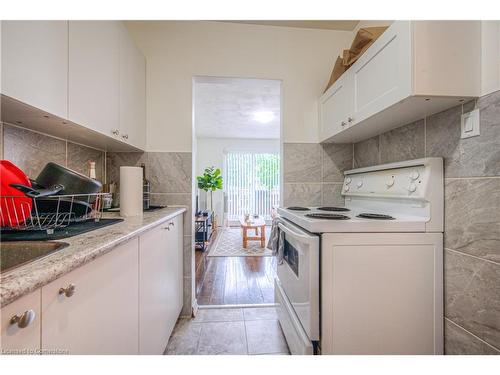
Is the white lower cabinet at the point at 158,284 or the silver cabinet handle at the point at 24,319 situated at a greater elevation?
the silver cabinet handle at the point at 24,319

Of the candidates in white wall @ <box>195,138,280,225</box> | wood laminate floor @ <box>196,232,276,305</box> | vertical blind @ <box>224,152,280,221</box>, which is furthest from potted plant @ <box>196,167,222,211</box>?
wood laminate floor @ <box>196,232,276,305</box>

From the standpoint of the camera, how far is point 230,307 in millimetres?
2045

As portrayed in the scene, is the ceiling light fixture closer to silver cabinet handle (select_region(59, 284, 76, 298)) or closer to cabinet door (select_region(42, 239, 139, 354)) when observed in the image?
cabinet door (select_region(42, 239, 139, 354))

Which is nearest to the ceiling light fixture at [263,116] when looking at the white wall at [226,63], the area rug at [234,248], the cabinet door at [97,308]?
the white wall at [226,63]

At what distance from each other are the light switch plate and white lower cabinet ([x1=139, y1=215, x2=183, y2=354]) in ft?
4.97

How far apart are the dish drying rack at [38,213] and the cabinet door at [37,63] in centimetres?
36

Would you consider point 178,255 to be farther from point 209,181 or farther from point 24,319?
point 209,181

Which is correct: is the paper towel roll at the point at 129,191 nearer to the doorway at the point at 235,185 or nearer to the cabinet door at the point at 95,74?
the cabinet door at the point at 95,74

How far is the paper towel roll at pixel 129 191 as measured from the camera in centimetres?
135

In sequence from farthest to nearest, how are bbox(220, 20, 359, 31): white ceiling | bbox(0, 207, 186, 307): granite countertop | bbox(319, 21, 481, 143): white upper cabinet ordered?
bbox(220, 20, 359, 31): white ceiling → bbox(319, 21, 481, 143): white upper cabinet → bbox(0, 207, 186, 307): granite countertop

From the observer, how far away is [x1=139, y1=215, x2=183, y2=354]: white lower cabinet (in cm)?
103

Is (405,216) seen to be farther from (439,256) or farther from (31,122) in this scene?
(31,122)

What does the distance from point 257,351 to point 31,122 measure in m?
1.83

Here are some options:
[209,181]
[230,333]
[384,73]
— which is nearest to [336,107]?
[384,73]
